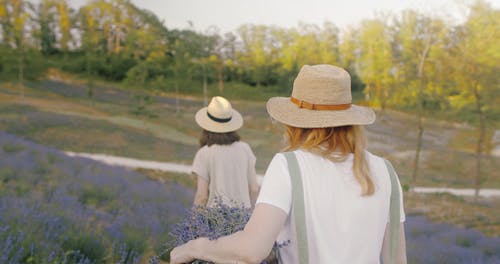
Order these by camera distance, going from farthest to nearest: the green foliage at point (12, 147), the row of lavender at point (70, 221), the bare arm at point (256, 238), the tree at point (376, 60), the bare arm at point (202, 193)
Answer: the tree at point (376, 60) → the green foliage at point (12, 147) → the bare arm at point (202, 193) → the row of lavender at point (70, 221) → the bare arm at point (256, 238)

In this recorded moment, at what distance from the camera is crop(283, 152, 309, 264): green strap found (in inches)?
51.4

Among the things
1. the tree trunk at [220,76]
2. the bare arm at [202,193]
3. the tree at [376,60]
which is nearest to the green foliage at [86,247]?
the bare arm at [202,193]

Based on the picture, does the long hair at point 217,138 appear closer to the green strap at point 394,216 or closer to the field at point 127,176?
the field at point 127,176

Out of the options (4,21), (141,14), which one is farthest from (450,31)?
(4,21)

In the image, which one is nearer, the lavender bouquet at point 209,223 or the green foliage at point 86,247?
the lavender bouquet at point 209,223

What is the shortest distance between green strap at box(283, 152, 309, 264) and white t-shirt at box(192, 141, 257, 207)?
6.32 ft

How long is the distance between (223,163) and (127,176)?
675 cm

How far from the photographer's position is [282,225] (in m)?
1.29

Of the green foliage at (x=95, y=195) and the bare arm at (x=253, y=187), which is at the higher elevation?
the bare arm at (x=253, y=187)

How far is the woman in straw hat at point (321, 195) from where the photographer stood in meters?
1.29

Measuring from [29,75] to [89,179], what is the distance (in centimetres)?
1071

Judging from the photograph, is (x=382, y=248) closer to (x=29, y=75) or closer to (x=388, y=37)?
(x=29, y=75)

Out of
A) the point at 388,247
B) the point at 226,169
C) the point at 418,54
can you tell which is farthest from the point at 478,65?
the point at 388,247

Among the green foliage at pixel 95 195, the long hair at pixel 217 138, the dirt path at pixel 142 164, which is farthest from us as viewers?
the dirt path at pixel 142 164
